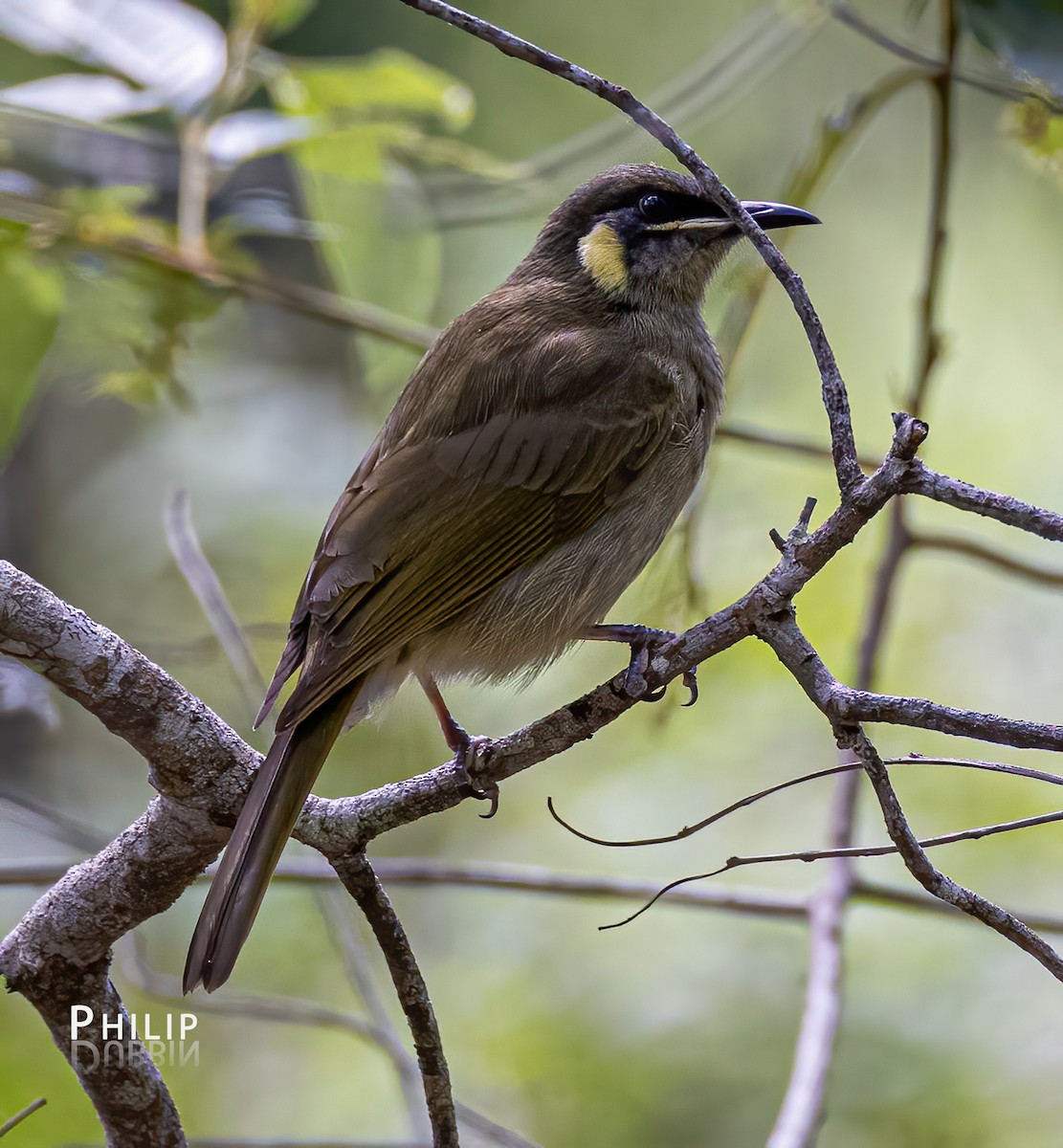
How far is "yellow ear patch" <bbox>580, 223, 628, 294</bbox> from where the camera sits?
3105mm

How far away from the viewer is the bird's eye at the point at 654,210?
10.4 feet

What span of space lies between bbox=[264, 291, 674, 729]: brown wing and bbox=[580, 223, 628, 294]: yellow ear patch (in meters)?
0.20

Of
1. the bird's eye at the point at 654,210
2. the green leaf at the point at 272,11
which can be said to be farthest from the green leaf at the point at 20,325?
the bird's eye at the point at 654,210

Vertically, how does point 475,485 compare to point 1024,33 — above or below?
below

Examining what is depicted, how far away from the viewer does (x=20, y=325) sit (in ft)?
8.91

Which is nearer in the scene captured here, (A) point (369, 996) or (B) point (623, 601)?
(A) point (369, 996)

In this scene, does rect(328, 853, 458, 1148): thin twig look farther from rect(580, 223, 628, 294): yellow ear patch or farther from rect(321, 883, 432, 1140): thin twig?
rect(580, 223, 628, 294): yellow ear patch

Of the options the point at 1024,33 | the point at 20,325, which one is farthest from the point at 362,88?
the point at 1024,33

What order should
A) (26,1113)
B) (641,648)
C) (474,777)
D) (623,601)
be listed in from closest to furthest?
(26,1113), (474,777), (641,648), (623,601)

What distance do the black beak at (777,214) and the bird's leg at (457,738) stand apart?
120 cm

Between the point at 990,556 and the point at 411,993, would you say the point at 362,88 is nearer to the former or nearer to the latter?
the point at 990,556

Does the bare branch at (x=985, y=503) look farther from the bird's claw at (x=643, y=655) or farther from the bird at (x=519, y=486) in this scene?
the bird at (x=519, y=486)

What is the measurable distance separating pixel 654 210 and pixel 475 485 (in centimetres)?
89

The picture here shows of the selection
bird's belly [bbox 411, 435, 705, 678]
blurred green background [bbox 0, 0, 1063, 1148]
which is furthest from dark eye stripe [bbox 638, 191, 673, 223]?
bird's belly [bbox 411, 435, 705, 678]
